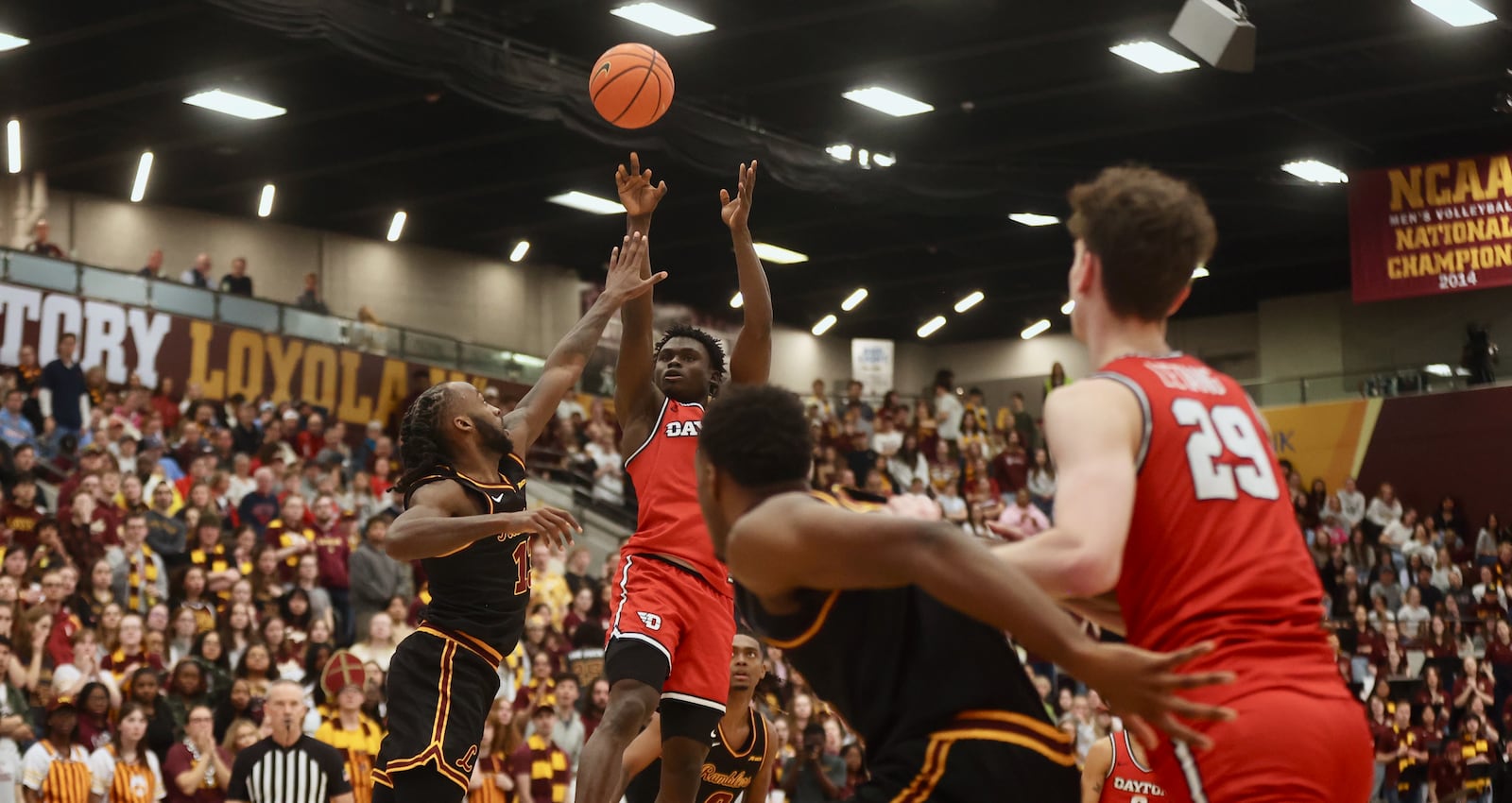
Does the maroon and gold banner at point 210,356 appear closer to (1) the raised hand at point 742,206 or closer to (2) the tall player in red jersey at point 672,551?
(2) the tall player in red jersey at point 672,551

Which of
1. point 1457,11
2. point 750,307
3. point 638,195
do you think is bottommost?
point 750,307

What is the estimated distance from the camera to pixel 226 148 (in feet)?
79.9

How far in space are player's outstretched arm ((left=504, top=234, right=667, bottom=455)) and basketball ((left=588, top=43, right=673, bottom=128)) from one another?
2.37m

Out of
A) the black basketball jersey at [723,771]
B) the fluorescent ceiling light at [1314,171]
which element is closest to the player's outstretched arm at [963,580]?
the black basketball jersey at [723,771]

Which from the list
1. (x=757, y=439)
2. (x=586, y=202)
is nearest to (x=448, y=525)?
(x=757, y=439)

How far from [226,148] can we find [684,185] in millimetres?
6736

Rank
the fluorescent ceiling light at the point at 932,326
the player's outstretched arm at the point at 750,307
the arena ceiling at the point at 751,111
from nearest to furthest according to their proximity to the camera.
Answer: the player's outstretched arm at the point at 750,307, the arena ceiling at the point at 751,111, the fluorescent ceiling light at the point at 932,326

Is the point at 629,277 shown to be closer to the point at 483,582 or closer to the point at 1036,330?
the point at 483,582

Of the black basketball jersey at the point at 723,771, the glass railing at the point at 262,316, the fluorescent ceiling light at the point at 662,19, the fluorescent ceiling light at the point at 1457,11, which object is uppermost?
the fluorescent ceiling light at the point at 1457,11

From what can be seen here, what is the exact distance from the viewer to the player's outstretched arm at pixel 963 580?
9.98ft

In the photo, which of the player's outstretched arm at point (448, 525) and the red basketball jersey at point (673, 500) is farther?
the red basketball jersey at point (673, 500)

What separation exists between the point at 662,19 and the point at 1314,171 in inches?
471

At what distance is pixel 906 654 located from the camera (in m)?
3.59

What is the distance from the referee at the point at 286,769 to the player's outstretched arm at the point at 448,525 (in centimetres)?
408
